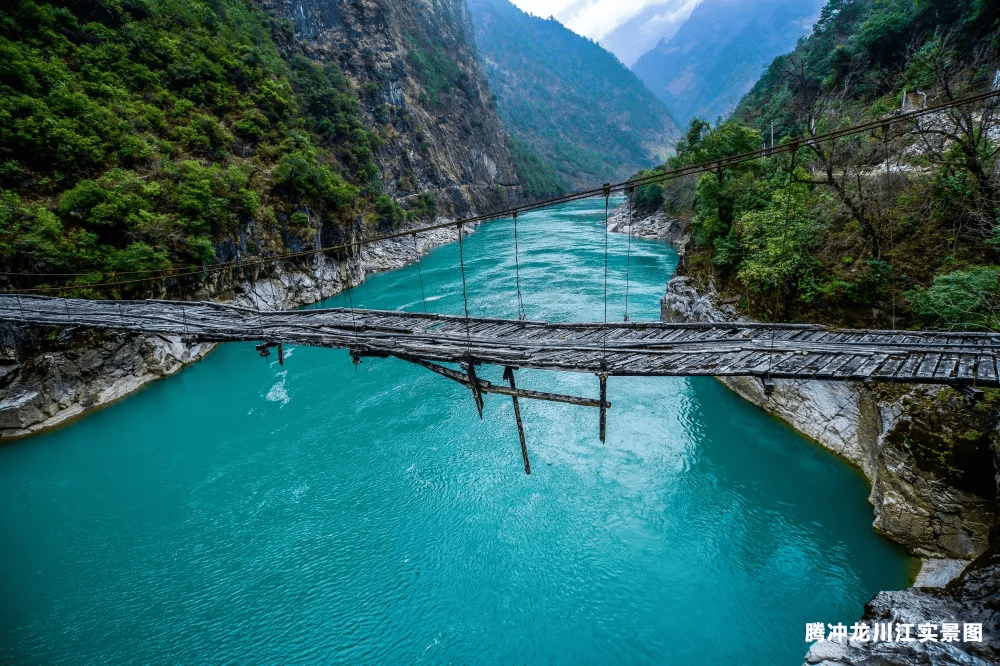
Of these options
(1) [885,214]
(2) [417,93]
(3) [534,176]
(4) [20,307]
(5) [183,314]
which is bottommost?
(5) [183,314]

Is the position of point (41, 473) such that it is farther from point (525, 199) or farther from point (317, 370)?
point (525, 199)

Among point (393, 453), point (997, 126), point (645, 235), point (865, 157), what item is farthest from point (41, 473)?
point (645, 235)

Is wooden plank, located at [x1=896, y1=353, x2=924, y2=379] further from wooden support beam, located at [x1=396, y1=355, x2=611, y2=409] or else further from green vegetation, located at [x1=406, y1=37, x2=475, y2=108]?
green vegetation, located at [x1=406, y1=37, x2=475, y2=108]

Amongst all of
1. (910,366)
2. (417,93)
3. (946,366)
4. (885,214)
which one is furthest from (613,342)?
(417,93)

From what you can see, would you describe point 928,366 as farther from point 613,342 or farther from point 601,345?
point 601,345

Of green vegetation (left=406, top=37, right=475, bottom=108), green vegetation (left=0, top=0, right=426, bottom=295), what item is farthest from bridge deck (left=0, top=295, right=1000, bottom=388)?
green vegetation (left=406, top=37, right=475, bottom=108)

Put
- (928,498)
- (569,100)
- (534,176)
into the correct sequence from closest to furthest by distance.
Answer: (928,498)
(534,176)
(569,100)

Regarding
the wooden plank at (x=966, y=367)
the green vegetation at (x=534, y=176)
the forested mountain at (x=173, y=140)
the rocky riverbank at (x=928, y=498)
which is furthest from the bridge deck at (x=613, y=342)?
the green vegetation at (x=534, y=176)
